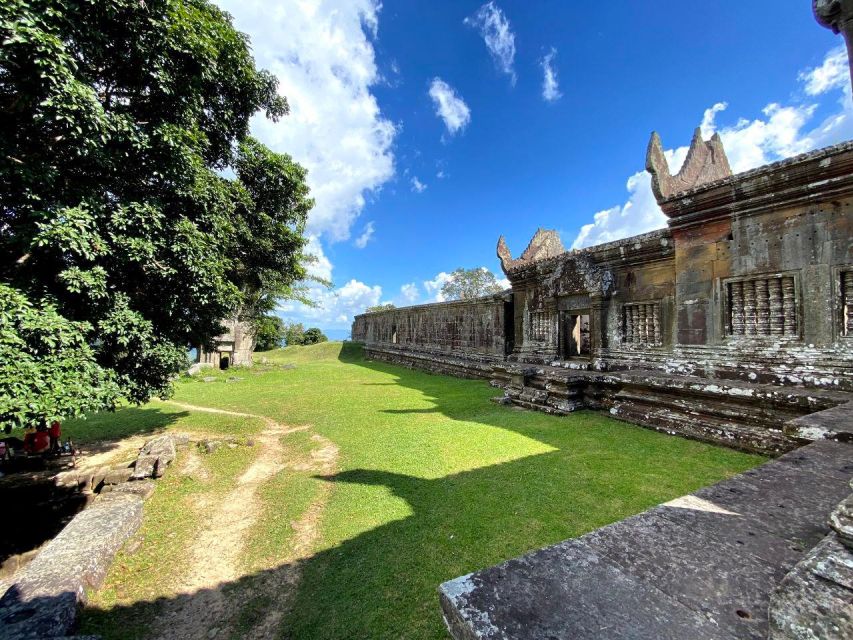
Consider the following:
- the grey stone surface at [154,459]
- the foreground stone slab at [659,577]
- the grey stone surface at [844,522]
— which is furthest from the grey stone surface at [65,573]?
the grey stone surface at [844,522]

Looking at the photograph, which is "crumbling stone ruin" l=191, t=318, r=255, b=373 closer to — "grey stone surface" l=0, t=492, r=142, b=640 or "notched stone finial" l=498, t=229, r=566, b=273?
"notched stone finial" l=498, t=229, r=566, b=273

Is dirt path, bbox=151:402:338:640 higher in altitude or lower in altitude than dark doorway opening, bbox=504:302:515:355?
lower

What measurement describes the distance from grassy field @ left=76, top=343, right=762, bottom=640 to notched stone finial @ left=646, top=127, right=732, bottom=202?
15.0 ft

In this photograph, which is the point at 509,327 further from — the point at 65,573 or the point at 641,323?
the point at 65,573

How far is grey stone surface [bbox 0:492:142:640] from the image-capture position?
267 centimetres

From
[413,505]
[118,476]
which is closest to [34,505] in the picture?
[118,476]

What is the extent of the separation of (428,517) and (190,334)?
5.21 metres

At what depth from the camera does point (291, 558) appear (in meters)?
3.42

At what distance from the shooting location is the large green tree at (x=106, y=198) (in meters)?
3.79

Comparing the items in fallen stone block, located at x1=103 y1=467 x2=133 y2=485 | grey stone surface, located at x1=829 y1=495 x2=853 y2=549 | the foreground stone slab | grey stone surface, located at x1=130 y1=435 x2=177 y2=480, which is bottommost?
fallen stone block, located at x1=103 y1=467 x2=133 y2=485

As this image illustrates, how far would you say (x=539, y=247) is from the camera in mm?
12891

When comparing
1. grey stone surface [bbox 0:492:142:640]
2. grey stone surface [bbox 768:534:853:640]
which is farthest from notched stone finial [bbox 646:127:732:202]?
grey stone surface [bbox 0:492:142:640]

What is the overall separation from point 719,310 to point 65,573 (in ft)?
28.2

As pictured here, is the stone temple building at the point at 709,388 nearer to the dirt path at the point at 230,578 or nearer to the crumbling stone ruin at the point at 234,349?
the dirt path at the point at 230,578
